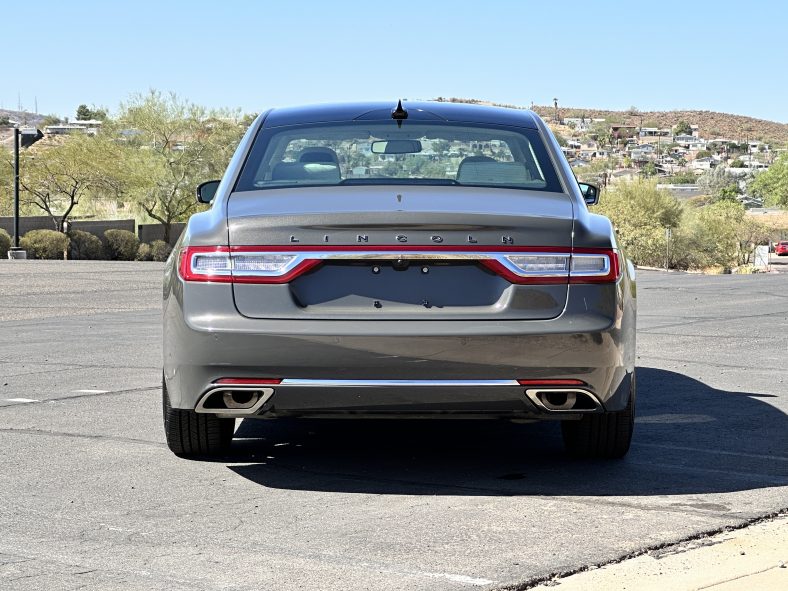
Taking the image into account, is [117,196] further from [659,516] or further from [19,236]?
[659,516]

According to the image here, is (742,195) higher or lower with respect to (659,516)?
lower

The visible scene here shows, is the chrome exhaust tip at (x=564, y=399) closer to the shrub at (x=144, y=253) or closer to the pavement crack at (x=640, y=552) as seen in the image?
the pavement crack at (x=640, y=552)

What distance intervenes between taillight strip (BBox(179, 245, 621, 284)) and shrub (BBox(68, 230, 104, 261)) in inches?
1781

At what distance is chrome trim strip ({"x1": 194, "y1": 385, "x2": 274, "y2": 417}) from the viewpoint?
18.6 ft

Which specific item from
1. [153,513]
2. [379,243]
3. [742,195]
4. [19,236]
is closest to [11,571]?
[153,513]

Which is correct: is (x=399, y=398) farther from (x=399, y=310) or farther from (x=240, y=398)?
(x=240, y=398)

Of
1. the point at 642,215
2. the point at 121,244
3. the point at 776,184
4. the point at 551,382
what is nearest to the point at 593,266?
the point at 551,382

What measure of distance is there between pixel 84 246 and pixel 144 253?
3320mm

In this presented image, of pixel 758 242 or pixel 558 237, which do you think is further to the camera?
pixel 758 242

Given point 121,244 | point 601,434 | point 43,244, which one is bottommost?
point 121,244

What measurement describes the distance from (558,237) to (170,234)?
189ft

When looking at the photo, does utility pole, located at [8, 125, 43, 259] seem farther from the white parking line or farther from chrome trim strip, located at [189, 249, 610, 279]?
chrome trim strip, located at [189, 249, 610, 279]

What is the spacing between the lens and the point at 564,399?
5801 millimetres

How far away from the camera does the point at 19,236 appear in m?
47.8
